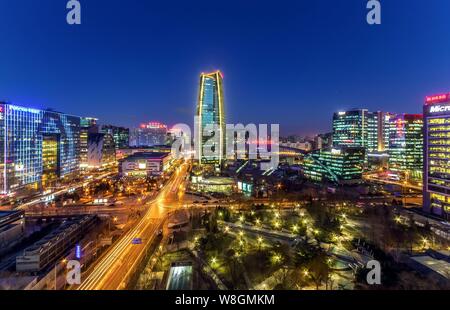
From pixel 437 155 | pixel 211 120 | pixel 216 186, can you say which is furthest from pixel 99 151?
pixel 437 155

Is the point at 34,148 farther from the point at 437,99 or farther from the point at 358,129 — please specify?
the point at 358,129

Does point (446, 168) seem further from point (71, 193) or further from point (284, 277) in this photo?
point (71, 193)

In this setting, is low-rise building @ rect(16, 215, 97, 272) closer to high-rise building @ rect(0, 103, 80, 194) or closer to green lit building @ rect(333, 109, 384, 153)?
high-rise building @ rect(0, 103, 80, 194)

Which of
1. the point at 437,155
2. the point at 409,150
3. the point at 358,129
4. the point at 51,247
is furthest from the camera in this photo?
the point at 358,129
